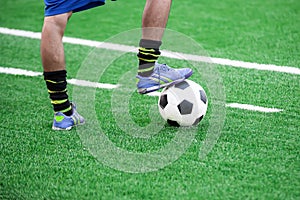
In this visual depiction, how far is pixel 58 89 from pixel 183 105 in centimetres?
88

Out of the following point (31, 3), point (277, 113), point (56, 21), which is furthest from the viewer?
point (31, 3)

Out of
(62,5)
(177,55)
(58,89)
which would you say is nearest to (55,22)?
(62,5)

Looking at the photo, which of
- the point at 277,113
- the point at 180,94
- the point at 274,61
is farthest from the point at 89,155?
the point at 274,61

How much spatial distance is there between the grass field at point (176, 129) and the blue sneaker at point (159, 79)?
303 millimetres

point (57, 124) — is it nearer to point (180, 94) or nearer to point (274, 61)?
point (180, 94)

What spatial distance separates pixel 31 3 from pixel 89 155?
5216mm

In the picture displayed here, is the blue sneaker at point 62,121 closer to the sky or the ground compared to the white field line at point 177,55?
closer to the sky

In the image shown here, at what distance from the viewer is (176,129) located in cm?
420

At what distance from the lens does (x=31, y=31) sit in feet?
23.7

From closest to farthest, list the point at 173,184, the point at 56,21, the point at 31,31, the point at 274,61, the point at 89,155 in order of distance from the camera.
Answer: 1. the point at 173,184
2. the point at 89,155
3. the point at 56,21
4. the point at 274,61
5. the point at 31,31

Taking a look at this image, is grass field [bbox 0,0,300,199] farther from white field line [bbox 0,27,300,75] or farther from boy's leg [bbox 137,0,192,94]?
boy's leg [bbox 137,0,192,94]

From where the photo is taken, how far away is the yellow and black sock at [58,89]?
13.5 feet

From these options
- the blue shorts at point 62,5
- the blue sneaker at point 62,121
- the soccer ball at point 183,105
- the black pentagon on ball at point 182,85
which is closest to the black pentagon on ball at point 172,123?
the soccer ball at point 183,105

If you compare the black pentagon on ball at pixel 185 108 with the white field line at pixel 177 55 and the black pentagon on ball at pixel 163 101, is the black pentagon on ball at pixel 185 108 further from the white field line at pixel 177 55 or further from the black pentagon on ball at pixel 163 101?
the white field line at pixel 177 55
